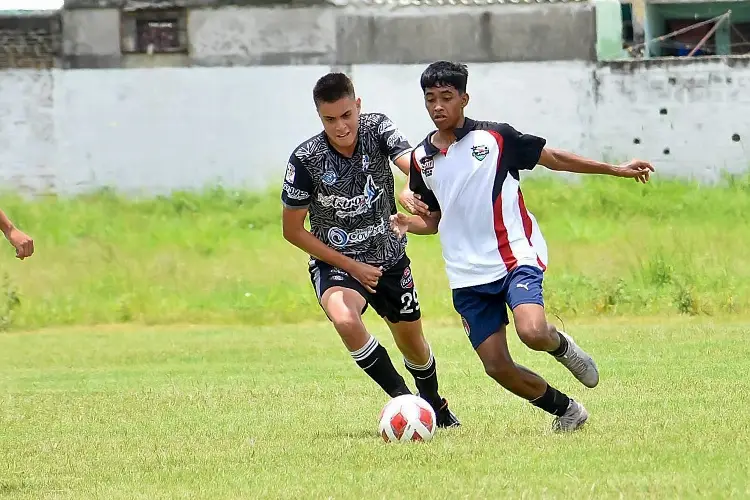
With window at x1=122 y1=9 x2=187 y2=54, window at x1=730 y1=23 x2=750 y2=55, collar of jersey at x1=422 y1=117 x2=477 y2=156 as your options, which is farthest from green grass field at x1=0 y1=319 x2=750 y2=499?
window at x1=730 y1=23 x2=750 y2=55

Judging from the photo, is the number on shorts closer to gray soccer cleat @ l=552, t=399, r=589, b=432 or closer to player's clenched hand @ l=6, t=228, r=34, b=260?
gray soccer cleat @ l=552, t=399, r=589, b=432

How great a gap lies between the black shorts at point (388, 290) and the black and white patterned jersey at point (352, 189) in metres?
0.09

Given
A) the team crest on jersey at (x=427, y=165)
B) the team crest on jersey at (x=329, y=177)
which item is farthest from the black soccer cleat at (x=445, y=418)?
the team crest on jersey at (x=427, y=165)

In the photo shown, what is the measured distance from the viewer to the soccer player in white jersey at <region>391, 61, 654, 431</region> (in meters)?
7.84

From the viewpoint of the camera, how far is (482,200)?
7.87 meters

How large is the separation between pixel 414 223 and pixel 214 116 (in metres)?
21.8

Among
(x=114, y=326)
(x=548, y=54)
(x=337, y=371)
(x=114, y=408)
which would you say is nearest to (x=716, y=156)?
(x=548, y=54)

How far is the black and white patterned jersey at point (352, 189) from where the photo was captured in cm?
865

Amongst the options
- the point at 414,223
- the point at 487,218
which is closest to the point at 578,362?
the point at 487,218

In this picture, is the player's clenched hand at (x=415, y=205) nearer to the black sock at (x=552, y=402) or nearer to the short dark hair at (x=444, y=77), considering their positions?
the short dark hair at (x=444, y=77)

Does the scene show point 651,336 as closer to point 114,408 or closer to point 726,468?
point 114,408

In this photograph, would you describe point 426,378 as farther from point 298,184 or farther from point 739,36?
point 739,36

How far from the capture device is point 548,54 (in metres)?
27.7

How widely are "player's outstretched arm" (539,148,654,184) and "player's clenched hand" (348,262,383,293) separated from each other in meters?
1.28
